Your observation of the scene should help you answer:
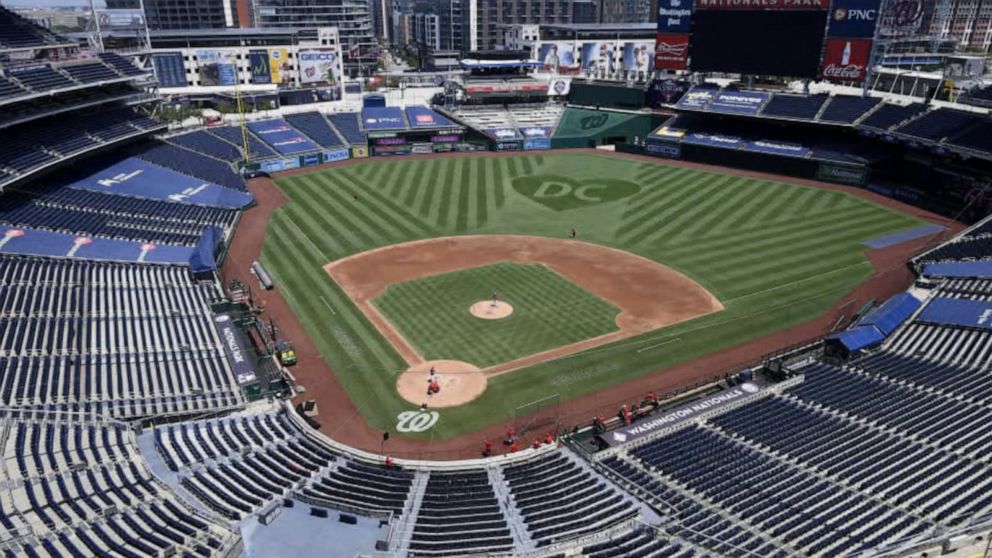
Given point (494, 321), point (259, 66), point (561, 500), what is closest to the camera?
point (561, 500)

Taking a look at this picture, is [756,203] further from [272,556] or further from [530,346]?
[272,556]

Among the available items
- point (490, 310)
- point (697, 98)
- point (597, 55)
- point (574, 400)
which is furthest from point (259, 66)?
point (574, 400)

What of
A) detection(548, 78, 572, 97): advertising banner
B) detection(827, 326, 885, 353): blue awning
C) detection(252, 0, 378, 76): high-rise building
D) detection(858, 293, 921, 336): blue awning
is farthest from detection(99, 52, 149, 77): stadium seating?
detection(252, 0, 378, 76): high-rise building

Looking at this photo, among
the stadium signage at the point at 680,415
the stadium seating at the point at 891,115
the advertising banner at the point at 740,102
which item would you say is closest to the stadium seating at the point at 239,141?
the advertising banner at the point at 740,102

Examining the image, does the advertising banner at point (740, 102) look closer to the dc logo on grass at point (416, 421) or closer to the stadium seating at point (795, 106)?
the stadium seating at point (795, 106)

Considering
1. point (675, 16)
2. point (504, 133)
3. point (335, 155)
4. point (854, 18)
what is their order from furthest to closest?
point (504, 133)
point (335, 155)
point (675, 16)
point (854, 18)

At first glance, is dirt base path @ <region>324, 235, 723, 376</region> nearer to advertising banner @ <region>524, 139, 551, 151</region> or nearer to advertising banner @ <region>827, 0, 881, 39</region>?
advertising banner @ <region>524, 139, 551, 151</region>

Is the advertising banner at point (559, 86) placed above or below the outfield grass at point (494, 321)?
above

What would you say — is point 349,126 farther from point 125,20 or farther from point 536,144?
point 125,20
